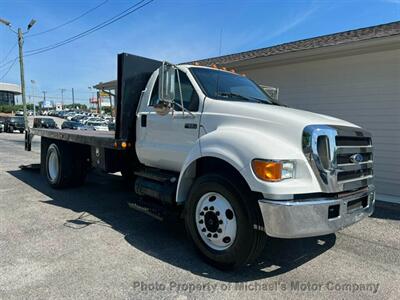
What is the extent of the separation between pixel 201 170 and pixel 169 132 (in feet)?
2.58

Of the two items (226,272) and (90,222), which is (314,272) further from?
(90,222)

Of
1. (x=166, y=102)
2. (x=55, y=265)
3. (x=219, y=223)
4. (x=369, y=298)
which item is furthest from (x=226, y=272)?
(x=166, y=102)

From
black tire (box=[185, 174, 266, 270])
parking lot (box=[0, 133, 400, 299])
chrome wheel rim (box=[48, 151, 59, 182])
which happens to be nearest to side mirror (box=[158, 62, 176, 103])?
black tire (box=[185, 174, 266, 270])

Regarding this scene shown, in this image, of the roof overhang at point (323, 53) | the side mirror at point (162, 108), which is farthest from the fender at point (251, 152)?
the roof overhang at point (323, 53)

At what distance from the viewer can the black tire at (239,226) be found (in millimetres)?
3449

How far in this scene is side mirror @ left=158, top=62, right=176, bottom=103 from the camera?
4258 mm

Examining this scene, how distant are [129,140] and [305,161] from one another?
9.67 feet

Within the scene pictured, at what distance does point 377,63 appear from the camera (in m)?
7.80

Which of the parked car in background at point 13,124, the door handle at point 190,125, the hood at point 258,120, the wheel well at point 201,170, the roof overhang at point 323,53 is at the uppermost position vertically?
the roof overhang at point 323,53

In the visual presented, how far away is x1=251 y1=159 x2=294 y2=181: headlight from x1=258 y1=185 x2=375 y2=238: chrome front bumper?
23 centimetres

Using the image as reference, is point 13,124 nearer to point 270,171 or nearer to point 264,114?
point 264,114

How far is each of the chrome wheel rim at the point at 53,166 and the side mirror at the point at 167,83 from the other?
174 inches

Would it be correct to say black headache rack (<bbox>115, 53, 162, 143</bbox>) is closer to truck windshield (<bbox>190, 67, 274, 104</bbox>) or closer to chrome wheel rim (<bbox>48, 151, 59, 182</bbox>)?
truck windshield (<bbox>190, 67, 274, 104</bbox>)

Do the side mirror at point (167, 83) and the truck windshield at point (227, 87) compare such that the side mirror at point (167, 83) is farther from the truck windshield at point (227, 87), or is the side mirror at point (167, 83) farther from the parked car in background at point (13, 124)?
the parked car in background at point (13, 124)
